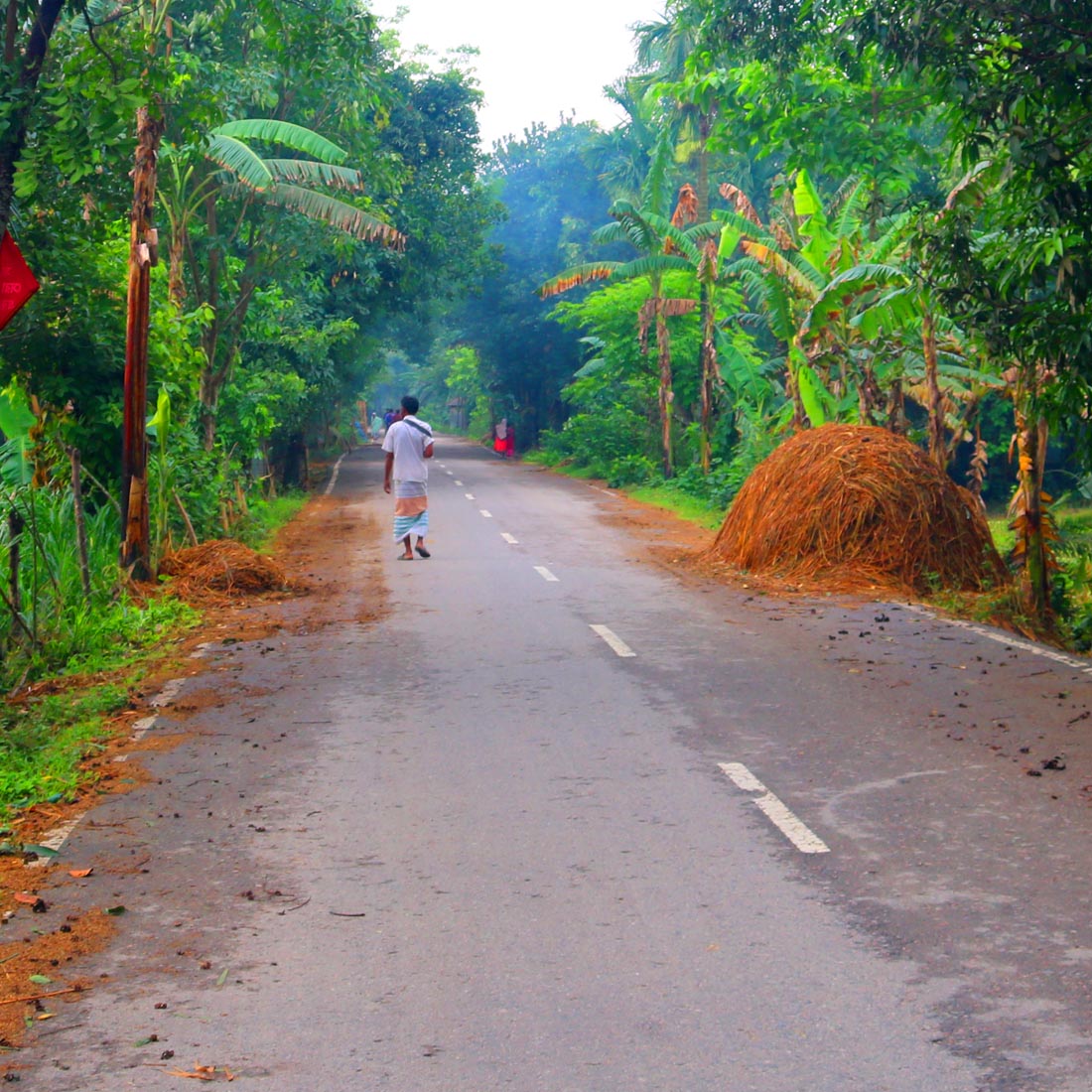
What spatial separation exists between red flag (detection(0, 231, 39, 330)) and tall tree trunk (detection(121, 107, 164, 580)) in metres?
6.30

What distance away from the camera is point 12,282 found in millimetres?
8445

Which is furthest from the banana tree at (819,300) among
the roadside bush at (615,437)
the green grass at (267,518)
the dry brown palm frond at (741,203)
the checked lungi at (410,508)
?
the roadside bush at (615,437)

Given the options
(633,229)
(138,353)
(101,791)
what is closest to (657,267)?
(633,229)

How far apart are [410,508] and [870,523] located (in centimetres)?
593

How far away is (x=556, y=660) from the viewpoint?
11.3 m

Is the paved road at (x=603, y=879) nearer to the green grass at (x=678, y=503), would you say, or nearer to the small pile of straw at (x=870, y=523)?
the small pile of straw at (x=870, y=523)

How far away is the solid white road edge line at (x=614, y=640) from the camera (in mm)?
11727

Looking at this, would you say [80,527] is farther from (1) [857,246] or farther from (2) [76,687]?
(1) [857,246]

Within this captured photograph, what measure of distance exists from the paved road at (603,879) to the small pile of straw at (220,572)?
4190 mm

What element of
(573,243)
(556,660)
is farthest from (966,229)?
(573,243)

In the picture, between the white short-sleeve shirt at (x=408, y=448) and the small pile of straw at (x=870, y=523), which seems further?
the white short-sleeve shirt at (x=408, y=448)

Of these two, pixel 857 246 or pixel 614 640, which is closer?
pixel 614 640

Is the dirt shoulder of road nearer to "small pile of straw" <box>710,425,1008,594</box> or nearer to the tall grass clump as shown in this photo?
the tall grass clump

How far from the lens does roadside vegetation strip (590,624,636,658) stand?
1170 centimetres
